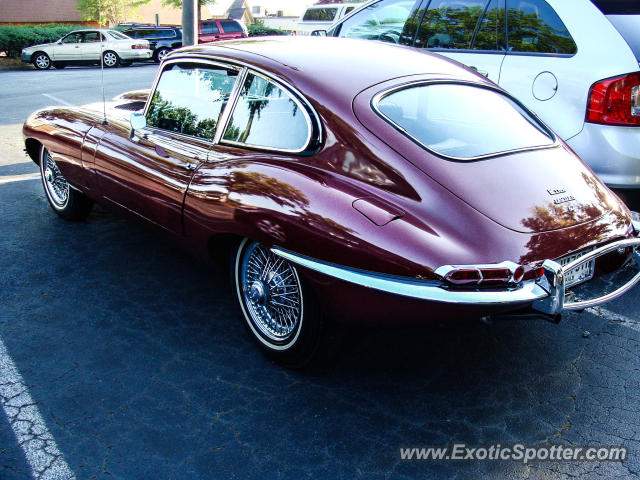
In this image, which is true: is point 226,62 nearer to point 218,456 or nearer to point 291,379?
point 291,379

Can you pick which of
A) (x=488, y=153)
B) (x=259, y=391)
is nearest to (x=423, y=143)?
(x=488, y=153)

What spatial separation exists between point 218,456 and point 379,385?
91 cm

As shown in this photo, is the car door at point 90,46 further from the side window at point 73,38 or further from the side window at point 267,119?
the side window at point 267,119

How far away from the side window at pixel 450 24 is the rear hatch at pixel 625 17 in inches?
41.5

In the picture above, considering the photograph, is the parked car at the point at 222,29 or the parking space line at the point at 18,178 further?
the parked car at the point at 222,29

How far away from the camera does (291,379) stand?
3.09 metres

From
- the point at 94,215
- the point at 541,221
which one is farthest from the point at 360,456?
the point at 94,215

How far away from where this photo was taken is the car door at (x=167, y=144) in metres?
3.56

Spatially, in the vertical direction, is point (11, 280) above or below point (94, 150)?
below

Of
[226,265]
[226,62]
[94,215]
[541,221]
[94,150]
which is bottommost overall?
[94,215]

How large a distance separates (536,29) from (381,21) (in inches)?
74.1

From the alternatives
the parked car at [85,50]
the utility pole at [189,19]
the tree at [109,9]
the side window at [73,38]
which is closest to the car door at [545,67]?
the utility pole at [189,19]

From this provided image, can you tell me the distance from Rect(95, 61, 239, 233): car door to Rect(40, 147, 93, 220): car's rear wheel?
990 millimetres

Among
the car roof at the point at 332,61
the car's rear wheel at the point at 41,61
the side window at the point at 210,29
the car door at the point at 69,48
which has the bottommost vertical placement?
the car's rear wheel at the point at 41,61
